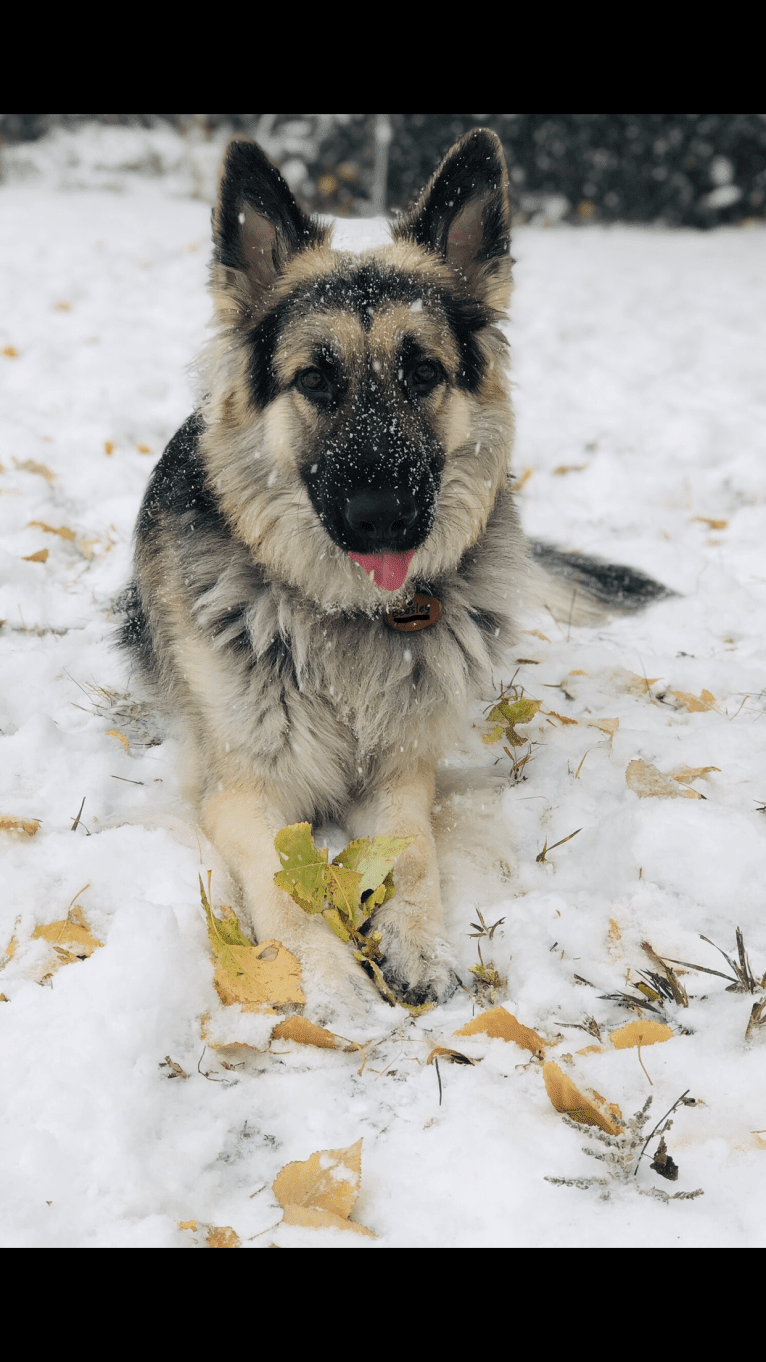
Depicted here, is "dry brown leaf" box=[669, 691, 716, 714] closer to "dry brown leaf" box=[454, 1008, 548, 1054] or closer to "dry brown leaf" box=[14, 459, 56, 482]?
"dry brown leaf" box=[454, 1008, 548, 1054]

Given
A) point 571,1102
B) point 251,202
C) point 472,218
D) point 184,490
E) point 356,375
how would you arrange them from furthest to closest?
point 184,490, point 472,218, point 251,202, point 356,375, point 571,1102

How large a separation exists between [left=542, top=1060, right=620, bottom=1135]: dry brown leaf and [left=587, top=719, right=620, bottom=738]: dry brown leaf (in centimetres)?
148

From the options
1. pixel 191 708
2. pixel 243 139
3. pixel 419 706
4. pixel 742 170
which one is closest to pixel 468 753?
pixel 419 706

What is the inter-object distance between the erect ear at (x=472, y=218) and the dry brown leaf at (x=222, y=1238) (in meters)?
2.75

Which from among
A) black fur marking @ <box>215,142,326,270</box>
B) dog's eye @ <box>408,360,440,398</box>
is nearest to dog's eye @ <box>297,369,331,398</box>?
dog's eye @ <box>408,360,440,398</box>

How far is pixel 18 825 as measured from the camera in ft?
8.36

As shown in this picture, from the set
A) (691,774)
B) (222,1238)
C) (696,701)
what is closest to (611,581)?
(696,701)

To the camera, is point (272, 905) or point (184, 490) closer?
point (272, 905)

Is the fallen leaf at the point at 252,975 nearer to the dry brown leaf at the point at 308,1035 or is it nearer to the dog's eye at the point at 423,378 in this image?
the dry brown leaf at the point at 308,1035

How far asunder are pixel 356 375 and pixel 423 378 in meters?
0.22

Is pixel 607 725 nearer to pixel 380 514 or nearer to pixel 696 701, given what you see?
pixel 696 701

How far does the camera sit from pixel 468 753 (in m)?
3.29

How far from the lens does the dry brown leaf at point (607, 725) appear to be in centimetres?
312

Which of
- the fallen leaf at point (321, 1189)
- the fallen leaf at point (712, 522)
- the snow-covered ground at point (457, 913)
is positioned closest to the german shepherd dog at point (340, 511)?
the snow-covered ground at point (457, 913)
